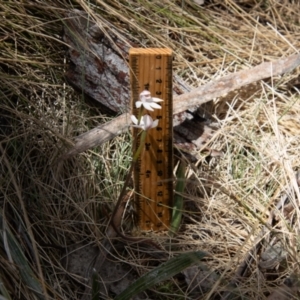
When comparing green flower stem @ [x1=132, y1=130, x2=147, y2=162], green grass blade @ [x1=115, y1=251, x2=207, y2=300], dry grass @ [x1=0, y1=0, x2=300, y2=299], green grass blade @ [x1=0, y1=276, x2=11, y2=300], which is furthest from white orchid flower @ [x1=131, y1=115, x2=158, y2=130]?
green grass blade @ [x1=0, y1=276, x2=11, y2=300]

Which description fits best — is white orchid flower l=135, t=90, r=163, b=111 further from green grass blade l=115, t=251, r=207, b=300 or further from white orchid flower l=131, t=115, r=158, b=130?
green grass blade l=115, t=251, r=207, b=300

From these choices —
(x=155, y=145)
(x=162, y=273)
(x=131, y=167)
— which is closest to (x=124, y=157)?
(x=155, y=145)

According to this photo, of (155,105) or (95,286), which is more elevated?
(155,105)

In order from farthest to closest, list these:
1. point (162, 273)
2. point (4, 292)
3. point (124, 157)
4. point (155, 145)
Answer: point (124, 157), point (155, 145), point (162, 273), point (4, 292)

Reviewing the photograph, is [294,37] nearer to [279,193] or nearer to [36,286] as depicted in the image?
[279,193]

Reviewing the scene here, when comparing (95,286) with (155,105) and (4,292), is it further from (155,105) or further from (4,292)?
(155,105)
